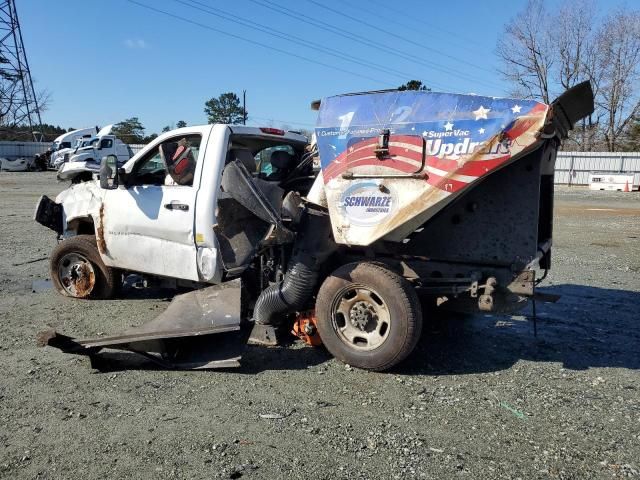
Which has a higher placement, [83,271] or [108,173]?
[108,173]

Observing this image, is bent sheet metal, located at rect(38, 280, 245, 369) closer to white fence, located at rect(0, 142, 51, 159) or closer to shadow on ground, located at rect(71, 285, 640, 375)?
shadow on ground, located at rect(71, 285, 640, 375)

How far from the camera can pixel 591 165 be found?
3550 centimetres

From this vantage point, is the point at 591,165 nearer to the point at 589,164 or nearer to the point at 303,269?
the point at 589,164

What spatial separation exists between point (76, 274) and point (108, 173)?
5.17 feet

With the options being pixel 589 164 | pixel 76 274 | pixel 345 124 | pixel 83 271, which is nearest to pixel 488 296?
pixel 345 124

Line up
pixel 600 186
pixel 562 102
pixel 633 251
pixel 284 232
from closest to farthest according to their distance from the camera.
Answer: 1. pixel 562 102
2. pixel 284 232
3. pixel 633 251
4. pixel 600 186

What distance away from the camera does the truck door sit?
547cm

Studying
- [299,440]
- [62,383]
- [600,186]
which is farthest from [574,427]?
[600,186]

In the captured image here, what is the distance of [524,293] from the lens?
4395 mm

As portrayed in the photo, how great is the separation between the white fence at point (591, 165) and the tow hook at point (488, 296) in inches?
1330

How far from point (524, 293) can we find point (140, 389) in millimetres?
3153

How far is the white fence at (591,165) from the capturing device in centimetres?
3509

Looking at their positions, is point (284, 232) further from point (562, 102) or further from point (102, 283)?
point (102, 283)

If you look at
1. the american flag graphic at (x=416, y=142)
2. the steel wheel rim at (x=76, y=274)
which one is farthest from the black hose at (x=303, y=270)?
the steel wheel rim at (x=76, y=274)
